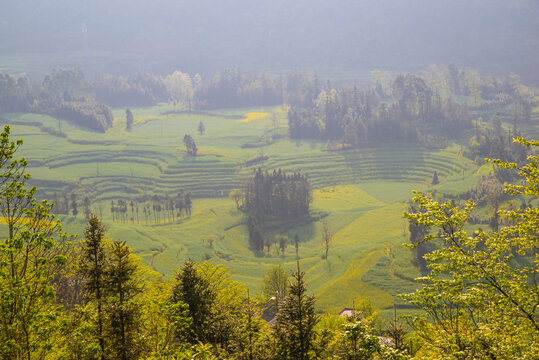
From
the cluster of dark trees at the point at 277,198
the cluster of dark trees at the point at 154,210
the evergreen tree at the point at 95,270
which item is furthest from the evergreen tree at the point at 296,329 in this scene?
the cluster of dark trees at the point at 154,210

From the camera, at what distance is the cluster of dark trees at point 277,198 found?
6801 inches

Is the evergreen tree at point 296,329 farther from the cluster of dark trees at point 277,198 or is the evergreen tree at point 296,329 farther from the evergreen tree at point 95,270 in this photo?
the cluster of dark trees at point 277,198

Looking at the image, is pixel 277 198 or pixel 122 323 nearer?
pixel 122 323

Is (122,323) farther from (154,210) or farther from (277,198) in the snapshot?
(154,210)

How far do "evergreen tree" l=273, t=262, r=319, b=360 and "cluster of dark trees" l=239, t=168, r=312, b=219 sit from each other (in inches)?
5148

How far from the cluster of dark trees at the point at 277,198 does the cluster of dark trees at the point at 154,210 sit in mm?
24073

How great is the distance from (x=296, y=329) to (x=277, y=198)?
135 m

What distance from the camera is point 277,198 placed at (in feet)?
570

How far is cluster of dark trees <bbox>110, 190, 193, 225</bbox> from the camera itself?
174750 mm

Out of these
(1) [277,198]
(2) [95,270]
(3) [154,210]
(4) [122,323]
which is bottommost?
(3) [154,210]

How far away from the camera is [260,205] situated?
17450 cm

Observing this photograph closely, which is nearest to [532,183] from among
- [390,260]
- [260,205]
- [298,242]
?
[390,260]

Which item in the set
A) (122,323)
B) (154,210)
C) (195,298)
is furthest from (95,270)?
(154,210)

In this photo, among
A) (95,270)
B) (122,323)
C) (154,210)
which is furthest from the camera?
(154,210)
